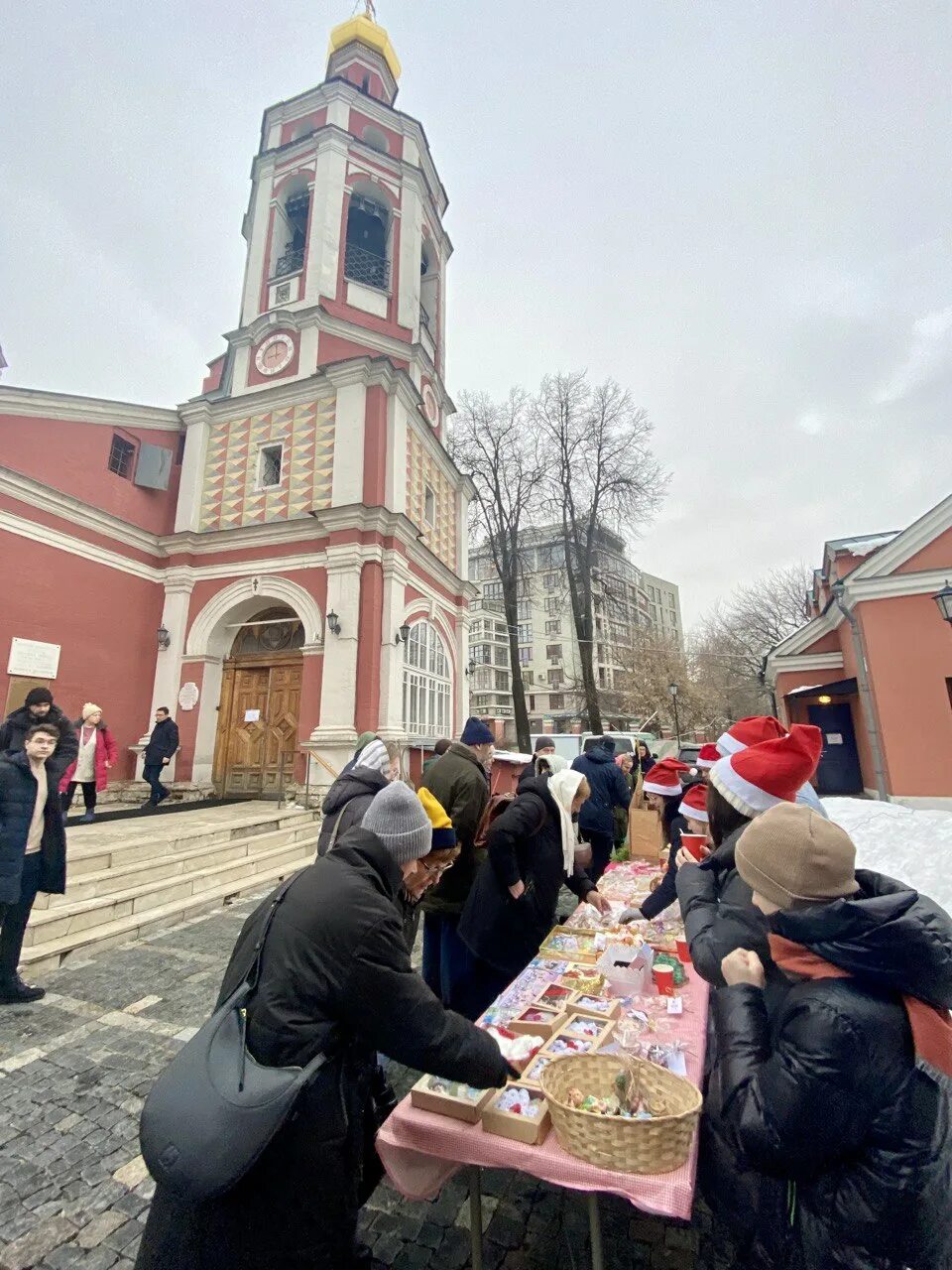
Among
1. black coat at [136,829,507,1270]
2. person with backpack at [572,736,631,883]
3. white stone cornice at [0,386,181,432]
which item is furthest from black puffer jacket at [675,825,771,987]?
white stone cornice at [0,386,181,432]

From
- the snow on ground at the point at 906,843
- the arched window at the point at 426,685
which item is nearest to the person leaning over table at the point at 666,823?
the snow on ground at the point at 906,843

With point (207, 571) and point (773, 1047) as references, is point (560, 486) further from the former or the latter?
point (773, 1047)

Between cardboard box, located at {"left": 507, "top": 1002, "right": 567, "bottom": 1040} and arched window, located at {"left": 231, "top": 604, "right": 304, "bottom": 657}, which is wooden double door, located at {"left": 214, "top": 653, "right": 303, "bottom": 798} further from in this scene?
cardboard box, located at {"left": 507, "top": 1002, "right": 567, "bottom": 1040}

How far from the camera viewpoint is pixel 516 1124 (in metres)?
1.81

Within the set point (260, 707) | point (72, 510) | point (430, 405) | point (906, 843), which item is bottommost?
point (906, 843)

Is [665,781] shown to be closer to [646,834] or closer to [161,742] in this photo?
[646,834]

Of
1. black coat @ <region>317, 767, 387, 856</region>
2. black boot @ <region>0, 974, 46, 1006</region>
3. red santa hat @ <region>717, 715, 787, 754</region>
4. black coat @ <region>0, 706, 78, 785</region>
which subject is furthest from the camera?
black coat @ <region>0, 706, 78, 785</region>

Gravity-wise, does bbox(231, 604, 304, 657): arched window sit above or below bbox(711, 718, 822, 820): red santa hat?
above

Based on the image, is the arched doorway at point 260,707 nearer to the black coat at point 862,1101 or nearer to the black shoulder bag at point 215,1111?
the black shoulder bag at point 215,1111

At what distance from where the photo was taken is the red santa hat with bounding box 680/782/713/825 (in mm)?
3918

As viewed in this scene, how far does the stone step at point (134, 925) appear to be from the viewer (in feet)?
16.1

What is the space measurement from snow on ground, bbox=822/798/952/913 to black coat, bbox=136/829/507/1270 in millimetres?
3110

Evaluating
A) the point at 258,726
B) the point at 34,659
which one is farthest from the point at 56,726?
the point at 258,726

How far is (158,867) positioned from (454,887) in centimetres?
493
